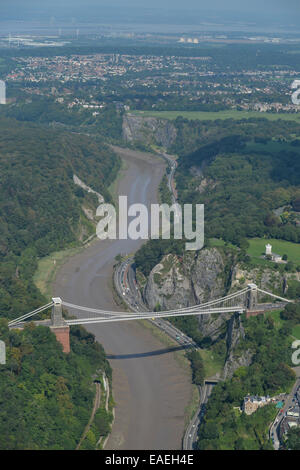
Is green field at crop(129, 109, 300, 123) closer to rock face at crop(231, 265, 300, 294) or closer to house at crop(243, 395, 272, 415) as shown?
rock face at crop(231, 265, 300, 294)

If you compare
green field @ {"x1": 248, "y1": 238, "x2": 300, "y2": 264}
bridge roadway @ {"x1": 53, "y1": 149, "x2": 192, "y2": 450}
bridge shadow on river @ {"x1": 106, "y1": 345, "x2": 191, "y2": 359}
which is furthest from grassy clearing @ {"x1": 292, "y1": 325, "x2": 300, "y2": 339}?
green field @ {"x1": 248, "y1": 238, "x2": 300, "y2": 264}

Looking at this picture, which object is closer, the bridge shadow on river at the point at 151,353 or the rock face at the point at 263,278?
the bridge shadow on river at the point at 151,353

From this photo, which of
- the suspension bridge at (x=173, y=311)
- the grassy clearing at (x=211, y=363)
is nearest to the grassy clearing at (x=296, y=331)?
the suspension bridge at (x=173, y=311)

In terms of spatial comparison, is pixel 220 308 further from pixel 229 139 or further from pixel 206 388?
pixel 229 139

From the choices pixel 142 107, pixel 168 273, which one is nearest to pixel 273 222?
pixel 168 273

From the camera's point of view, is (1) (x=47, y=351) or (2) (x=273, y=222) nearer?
(1) (x=47, y=351)

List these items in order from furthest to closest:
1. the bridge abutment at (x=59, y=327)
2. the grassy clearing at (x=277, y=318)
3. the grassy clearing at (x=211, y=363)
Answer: the grassy clearing at (x=277, y=318), the grassy clearing at (x=211, y=363), the bridge abutment at (x=59, y=327)

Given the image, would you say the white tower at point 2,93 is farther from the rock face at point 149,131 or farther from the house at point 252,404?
the house at point 252,404
